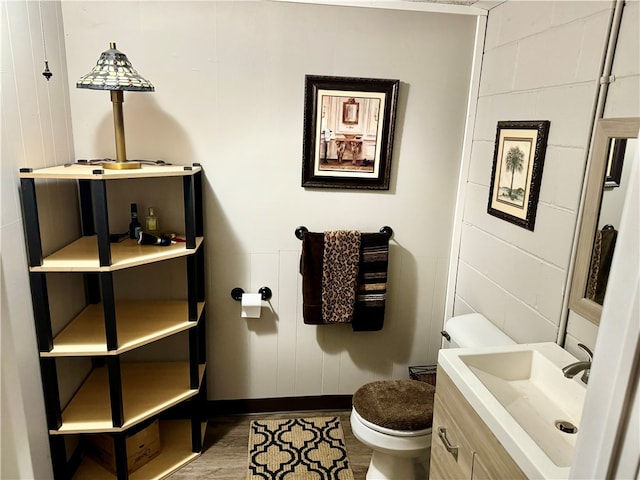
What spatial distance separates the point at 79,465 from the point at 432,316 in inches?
77.6

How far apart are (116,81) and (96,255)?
694 millimetres

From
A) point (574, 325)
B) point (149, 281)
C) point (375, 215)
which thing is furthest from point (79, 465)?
Answer: point (574, 325)

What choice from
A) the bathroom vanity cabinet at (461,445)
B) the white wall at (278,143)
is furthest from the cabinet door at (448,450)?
the white wall at (278,143)

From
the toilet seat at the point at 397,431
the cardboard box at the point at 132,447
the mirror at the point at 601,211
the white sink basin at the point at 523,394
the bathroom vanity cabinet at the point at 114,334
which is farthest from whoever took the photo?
the cardboard box at the point at 132,447

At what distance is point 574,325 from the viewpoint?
1577 millimetres

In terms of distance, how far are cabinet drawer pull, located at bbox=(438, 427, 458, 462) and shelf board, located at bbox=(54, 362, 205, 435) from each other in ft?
3.77

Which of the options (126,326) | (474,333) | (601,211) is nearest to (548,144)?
(601,211)

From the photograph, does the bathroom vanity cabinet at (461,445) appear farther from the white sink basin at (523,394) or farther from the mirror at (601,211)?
the mirror at (601,211)

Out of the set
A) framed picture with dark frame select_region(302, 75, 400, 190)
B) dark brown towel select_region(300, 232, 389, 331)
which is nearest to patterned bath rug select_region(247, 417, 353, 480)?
dark brown towel select_region(300, 232, 389, 331)

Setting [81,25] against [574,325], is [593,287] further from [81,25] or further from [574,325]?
[81,25]

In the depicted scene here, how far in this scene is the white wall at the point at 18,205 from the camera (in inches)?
59.7

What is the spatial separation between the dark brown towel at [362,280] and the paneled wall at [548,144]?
46 centimetres

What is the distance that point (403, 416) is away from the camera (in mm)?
1887

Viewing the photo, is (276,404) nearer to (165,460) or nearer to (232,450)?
(232,450)
